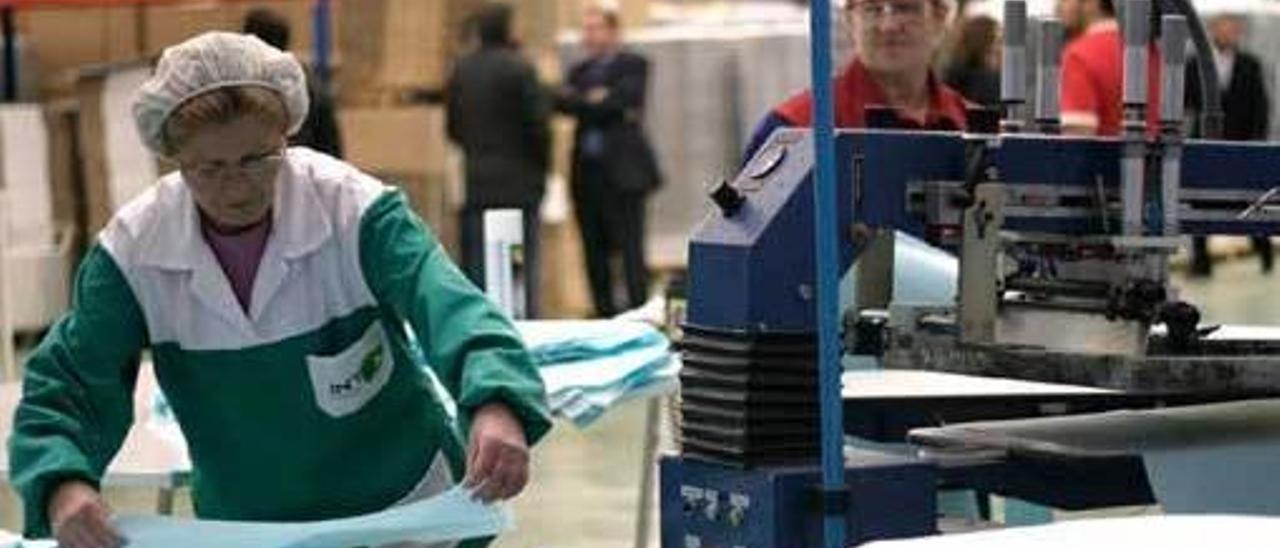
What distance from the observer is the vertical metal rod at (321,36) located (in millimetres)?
13359

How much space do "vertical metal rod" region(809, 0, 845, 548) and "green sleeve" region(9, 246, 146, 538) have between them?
85 cm

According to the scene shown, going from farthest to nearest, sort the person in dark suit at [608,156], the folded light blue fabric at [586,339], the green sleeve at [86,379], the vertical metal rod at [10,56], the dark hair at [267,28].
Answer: the person in dark suit at [608,156], the vertical metal rod at [10,56], the dark hair at [267,28], the folded light blue fabric at [586,339], the green sleeve at [86,379]

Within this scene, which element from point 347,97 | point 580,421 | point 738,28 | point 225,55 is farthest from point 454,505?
point 738,28

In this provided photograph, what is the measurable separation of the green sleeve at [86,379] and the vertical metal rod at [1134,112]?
3.68 ft

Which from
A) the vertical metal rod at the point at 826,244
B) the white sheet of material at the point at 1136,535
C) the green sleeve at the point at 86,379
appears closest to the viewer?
the white sheet of material at the point at 1136,535

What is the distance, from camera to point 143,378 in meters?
4.73

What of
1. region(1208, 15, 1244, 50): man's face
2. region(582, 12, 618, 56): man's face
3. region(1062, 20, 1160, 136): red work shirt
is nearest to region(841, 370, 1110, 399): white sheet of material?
region(1062, 20, 1160, 136): red work shirt

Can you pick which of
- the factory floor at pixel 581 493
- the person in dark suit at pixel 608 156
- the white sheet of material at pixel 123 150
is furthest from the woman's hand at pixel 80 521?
the person in dark suit at pixel 608 156

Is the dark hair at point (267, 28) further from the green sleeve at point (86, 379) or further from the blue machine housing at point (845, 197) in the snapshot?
the blue machine housing at point (845, 197)

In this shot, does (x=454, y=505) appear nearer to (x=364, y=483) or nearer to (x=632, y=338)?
(x=364, y=483)

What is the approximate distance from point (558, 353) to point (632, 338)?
0.16 meters

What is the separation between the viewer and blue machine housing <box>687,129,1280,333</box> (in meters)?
3.07

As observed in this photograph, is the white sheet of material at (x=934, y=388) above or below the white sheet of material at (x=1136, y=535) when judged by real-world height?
below

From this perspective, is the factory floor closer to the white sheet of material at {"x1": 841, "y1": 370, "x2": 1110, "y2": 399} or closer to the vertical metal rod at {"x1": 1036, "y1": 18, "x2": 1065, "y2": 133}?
the white sheet of material at {"x1": 841, "y1": 370, "x2": 1110, "y2": 399}
